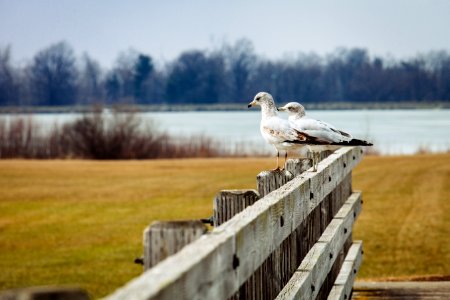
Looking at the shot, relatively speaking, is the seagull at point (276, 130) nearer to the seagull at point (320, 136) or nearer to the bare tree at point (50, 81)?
the seagull at point (320, 136)

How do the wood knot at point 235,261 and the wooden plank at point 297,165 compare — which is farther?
the wooden plank at point 297,165

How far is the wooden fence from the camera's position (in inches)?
99.5

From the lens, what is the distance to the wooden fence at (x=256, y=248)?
2.53 m

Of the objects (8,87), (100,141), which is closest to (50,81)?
(8,87)

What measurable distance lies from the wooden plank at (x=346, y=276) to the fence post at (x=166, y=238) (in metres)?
4.29

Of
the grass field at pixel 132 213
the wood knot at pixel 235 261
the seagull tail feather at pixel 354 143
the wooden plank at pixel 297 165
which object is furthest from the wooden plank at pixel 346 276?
the grass field at pixel 132 213

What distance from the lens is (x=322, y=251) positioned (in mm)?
6105

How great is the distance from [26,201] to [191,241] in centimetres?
2546

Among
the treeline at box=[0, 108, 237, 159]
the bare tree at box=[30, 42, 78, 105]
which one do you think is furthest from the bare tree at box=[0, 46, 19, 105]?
the treeline at box=[0, 108, 237, 159]

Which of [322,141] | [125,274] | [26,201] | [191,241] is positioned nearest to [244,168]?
[26,201]

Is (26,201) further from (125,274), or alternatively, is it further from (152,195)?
(125,274)

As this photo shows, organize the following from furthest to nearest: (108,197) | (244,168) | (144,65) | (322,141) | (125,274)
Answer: (144,65), (244,168), (108,197), (125,274), (322,141)

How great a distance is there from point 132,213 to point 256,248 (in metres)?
21.0

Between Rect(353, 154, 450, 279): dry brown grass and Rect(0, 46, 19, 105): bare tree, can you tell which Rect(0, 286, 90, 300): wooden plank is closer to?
Rect(353, 154, 450, 279): dry brown grass
